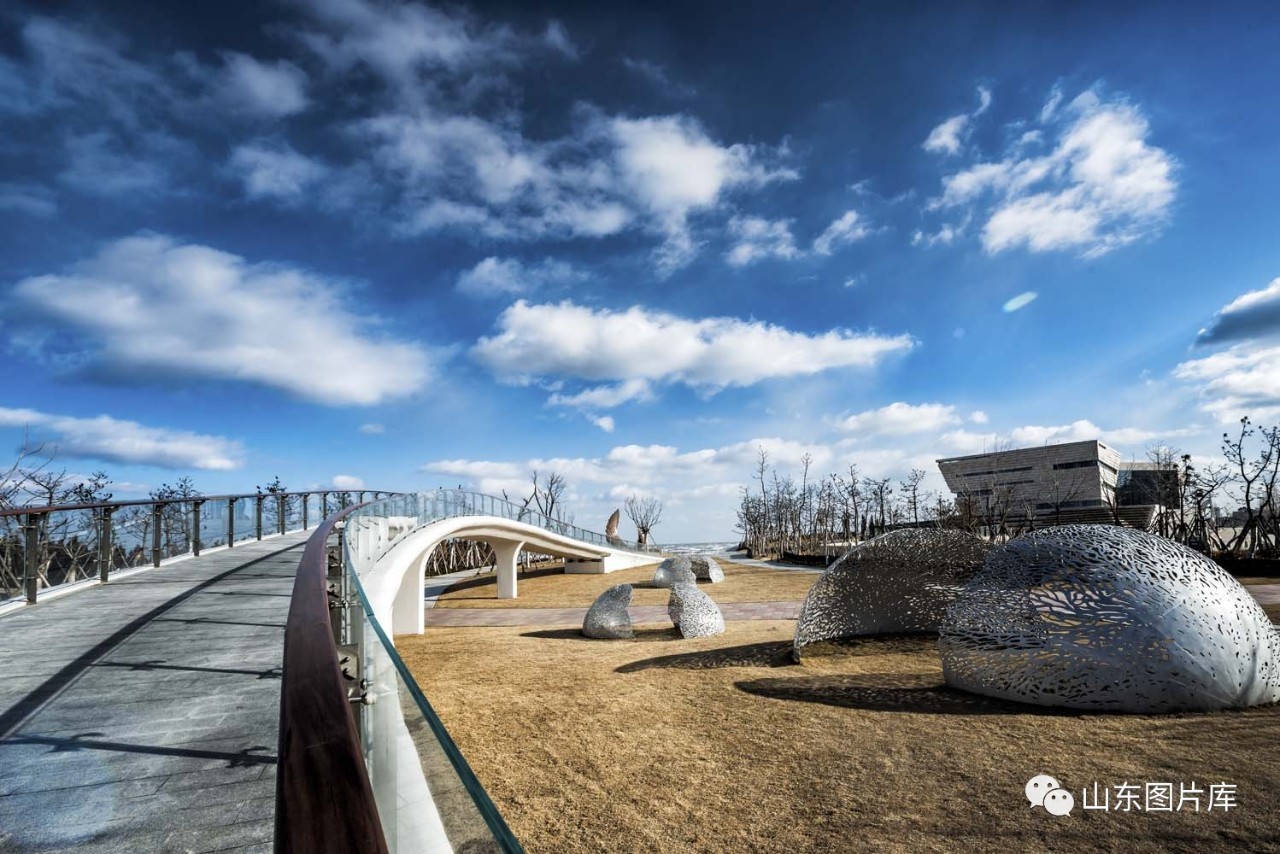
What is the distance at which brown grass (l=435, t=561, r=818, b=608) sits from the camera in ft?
75.8

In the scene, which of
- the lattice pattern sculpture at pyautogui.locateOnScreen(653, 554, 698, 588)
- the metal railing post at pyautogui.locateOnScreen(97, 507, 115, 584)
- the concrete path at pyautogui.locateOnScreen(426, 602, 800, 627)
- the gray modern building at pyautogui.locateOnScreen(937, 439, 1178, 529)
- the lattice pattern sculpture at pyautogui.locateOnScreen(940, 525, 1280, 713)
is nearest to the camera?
the lattice pattern sculpture at pyautogui.locateOnScreen(940, 525, 1280, 713)

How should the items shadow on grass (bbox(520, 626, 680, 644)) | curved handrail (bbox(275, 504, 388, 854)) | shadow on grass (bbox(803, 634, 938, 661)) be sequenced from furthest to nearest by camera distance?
shadow on grass (bbox(520, 626, 680, 644)) < shadow on grass (bbox(803, 634, 938, 661)) < curved handrail (bbox(275, 504, 388, 854))

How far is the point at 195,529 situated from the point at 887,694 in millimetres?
11774

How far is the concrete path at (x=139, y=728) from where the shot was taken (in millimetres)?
2799

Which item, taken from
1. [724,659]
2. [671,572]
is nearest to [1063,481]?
[671,572]

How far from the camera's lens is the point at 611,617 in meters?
15.1

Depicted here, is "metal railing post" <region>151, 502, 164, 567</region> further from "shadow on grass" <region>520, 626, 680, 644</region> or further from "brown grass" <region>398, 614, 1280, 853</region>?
"shadow on grass" <region>520, 626, 680, 644</region>

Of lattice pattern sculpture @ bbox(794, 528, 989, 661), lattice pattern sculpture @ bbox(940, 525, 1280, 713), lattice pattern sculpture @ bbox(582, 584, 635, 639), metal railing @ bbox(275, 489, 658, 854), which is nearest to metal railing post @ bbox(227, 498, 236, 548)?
lattice pattern sculpture @ bbox(582, 584, 635, 639)

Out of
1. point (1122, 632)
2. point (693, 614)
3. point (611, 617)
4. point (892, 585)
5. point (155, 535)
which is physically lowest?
point (611, 617)

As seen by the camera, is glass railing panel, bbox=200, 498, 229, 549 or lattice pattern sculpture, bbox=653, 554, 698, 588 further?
lattice pattern sculpture, bbox=653, 554, 698, 588

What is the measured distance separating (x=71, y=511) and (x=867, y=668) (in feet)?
34.8

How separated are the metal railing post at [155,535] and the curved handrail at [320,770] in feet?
37.5

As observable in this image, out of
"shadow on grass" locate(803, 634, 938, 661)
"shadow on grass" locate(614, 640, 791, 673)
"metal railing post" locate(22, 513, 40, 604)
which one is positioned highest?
"metal railing post" locate(22, 513, 40, 604)

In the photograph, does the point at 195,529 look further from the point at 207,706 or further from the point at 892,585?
the point at 892,585
